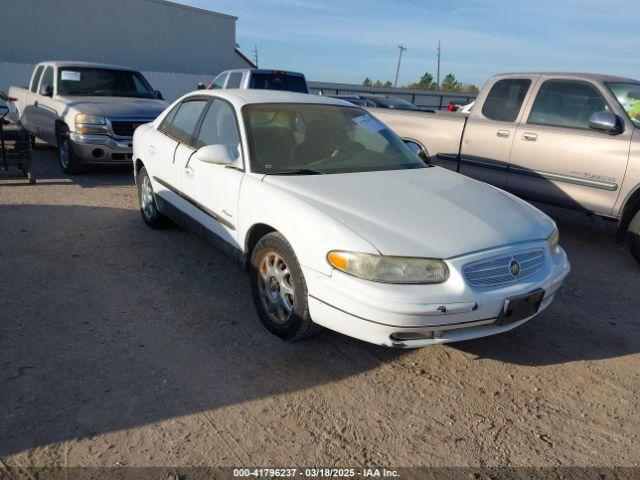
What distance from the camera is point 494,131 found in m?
6.28

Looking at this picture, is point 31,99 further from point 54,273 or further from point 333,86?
point 333,86

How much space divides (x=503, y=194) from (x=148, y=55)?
25.8 metres

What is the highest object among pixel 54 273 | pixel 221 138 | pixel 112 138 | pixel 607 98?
pixel 607 98

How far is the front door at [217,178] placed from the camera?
3.82 m

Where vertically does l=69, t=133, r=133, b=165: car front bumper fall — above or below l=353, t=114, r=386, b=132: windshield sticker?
below

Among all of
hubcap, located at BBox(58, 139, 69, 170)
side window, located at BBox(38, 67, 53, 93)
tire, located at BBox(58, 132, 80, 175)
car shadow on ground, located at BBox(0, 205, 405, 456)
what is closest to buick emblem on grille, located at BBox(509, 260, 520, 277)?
car shadow on ground, located at BBox(0, 205, 405, 456)

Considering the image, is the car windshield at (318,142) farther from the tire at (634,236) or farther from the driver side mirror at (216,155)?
the tire at (634,236)

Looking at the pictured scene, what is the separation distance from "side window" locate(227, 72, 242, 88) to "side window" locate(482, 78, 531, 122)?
278 inches

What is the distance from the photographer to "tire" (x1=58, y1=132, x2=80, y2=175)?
813cm

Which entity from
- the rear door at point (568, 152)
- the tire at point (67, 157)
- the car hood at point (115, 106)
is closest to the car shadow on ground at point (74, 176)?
the tire at point (67, 157)

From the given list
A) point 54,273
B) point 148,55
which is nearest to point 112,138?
point 54,273

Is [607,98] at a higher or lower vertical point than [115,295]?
higher

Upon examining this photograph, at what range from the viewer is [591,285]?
4.75 metres

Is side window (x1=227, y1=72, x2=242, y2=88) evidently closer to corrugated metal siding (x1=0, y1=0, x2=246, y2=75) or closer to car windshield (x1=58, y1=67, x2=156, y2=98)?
car windshield (x1=58, y1=67, x2=156, y2=98)
